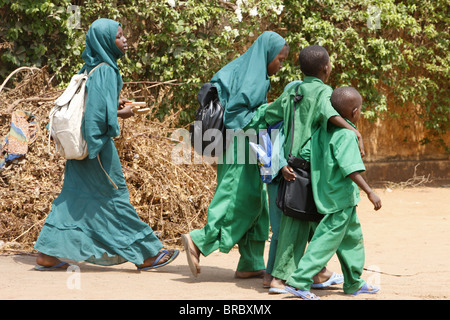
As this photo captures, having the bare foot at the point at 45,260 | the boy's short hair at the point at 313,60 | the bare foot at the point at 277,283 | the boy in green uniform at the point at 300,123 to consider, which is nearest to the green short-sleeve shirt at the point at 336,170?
the boy in green uniform at the point at 300,123

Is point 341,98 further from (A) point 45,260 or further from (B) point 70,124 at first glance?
(A) point 45,260

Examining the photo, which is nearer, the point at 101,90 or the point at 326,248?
the point at 326,248

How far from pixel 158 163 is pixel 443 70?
517 centimetres

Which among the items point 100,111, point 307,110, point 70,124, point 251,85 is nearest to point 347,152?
point 307,110

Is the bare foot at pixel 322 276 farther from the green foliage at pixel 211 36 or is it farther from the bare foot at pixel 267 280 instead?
the green foliage at pixel 211 36

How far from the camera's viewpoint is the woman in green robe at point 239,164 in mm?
4562

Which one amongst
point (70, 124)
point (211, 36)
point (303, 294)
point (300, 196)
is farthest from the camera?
point (211, 36)

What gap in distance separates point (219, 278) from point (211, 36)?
13.2 ft

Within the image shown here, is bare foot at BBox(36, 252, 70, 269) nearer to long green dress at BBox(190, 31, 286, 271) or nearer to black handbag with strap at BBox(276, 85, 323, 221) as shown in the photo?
long green dress at BBox(190, 31, 286, 271)

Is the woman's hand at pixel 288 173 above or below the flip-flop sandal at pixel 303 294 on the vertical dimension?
above

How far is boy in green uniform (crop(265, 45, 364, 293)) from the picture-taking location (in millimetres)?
4207

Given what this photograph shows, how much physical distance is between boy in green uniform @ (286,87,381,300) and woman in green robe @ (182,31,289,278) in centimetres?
56

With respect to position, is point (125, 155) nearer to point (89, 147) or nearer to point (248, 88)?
point (89, 147)

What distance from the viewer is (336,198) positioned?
4074 mm
